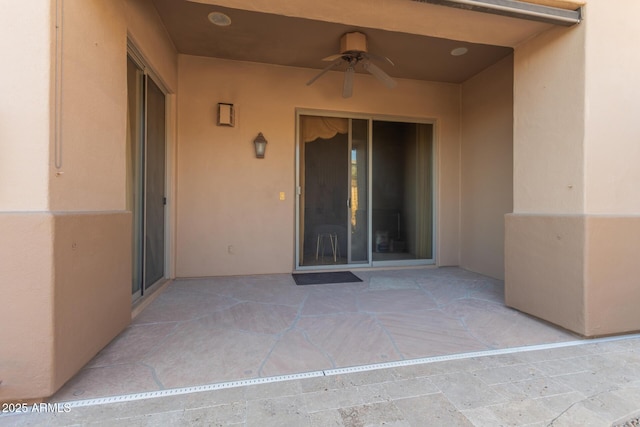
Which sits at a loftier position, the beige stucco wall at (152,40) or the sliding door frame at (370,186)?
the beige stucco wall at (152,40)

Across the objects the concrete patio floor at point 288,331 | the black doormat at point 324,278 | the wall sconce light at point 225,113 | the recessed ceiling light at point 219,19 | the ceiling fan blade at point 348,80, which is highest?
the recessed ceiling light at point 219,19

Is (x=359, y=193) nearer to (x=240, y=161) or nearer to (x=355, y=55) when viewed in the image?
(x=240, y=161)

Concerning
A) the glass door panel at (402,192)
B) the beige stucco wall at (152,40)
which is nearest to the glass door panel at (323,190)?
the glass door panel at (402,192)

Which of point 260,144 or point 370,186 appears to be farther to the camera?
point 370,186

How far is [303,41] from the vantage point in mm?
3598

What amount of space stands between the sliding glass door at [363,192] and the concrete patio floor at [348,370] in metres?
1.69

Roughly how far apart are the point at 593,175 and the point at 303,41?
321 cm

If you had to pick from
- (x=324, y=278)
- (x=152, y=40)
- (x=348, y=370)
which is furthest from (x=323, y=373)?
(x=152, y=40)

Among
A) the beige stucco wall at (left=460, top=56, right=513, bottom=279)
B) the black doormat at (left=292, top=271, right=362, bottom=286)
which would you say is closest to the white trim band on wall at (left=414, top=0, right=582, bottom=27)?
the beige stucco wall at (left=460, top=56, right=513, bottom=279)

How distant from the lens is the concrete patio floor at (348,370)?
1.44 metres

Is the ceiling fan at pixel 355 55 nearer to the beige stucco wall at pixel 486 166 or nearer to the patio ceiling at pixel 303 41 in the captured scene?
the patio ceiling at pixel 303 41

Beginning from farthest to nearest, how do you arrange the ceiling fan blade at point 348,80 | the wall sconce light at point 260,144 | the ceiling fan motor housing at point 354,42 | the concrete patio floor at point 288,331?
1. the wall sconce light at point 260,144
2. the ceiling fan blade at point 348,80
3. the ceiling fan motor housing at point 354,42
4. the concrete patio floor at point 288,331

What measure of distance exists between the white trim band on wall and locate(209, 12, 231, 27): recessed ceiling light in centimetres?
208

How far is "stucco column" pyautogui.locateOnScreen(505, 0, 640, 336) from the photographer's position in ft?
7.52
